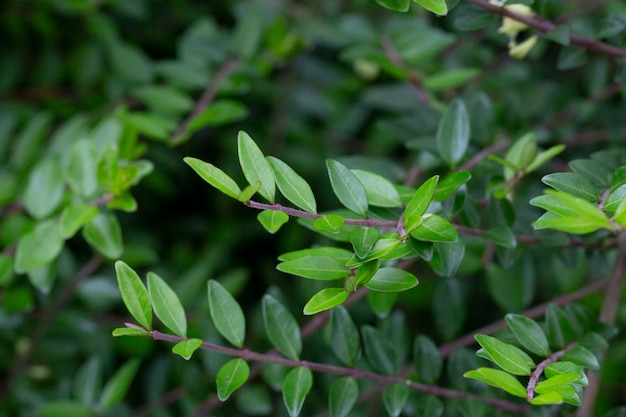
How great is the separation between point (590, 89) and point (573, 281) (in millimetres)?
302

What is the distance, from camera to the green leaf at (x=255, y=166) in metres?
0.62

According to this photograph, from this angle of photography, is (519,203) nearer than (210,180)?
No

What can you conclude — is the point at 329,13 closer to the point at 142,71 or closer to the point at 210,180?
the point at 142,71

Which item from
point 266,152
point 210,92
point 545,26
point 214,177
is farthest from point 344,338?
point 266,152

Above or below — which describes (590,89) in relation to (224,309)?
above

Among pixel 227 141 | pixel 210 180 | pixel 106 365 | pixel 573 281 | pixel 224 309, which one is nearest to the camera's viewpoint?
pixel 210 180

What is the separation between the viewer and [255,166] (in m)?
0.62

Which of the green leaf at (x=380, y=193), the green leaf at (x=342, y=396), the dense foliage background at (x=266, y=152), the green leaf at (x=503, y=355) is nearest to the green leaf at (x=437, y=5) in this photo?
the dense foliage background at (x=266, y=152)

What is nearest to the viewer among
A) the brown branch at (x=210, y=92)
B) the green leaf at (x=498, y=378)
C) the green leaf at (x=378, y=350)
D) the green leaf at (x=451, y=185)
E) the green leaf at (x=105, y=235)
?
the green leaf at (x=498, y=378)

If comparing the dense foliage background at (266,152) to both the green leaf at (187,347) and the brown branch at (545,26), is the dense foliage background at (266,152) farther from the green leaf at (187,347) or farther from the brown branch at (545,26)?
the green leaf at (187,347)

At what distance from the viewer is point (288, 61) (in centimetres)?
143

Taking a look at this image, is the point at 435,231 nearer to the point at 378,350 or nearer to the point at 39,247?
the point at 378,350

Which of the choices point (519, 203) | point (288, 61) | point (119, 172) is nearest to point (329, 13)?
point (288, 61)

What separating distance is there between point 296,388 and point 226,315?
0.10 meters
